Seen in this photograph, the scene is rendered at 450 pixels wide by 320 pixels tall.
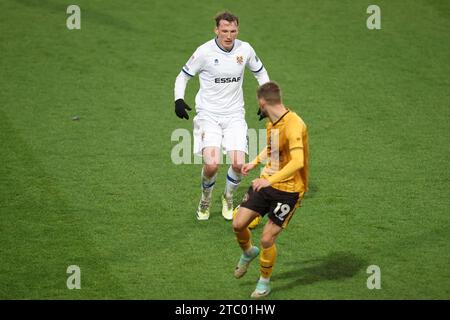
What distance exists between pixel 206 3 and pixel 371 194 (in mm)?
7915

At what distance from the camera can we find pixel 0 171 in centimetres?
1124

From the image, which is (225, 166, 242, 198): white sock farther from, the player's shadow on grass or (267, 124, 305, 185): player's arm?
(267, 124, 305, 185): player's arm

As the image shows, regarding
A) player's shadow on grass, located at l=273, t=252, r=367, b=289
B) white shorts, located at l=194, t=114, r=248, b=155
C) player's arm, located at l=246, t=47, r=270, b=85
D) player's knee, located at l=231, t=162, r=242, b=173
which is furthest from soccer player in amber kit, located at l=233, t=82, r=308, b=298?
player's arm, located at l=246, t=47, r=270, b=85

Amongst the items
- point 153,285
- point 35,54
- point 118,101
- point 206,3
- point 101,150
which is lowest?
point 153,285

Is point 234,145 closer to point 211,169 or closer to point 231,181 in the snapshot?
point 211,169

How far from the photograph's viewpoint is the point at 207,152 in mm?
9805

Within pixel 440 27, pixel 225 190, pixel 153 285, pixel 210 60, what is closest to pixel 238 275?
pixel 153 285

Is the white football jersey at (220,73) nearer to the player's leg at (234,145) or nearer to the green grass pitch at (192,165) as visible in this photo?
the player's leg at (234,145)

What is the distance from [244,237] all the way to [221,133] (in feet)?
6.36

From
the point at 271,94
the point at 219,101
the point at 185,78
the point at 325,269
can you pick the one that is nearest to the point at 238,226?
the point at 325,269

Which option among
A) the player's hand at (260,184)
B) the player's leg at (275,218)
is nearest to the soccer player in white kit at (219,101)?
the player's leg at (275,218)

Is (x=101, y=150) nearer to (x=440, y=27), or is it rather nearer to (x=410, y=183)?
(x=410, y=183)

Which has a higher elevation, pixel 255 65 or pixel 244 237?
pixel 255 65

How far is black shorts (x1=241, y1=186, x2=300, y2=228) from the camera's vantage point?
8.10m
